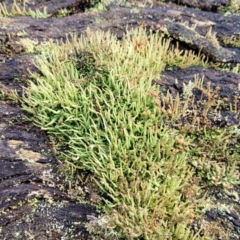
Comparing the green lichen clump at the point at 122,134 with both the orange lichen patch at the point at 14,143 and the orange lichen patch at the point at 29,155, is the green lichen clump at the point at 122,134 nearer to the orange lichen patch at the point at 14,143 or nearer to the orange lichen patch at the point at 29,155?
the orange lichen patch at the point at 29,155

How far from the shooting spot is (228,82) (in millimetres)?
7207

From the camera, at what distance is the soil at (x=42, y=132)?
5152 mm

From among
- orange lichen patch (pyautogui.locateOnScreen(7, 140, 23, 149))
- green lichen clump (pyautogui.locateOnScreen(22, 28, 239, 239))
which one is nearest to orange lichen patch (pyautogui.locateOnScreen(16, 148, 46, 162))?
orange lichen patch (pyautogui.locateOnScreen(7, 140, 23, 149))

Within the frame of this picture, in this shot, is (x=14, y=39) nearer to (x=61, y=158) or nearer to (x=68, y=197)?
Answer: (x=61, y=158)

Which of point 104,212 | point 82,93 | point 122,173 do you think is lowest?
point 104,212

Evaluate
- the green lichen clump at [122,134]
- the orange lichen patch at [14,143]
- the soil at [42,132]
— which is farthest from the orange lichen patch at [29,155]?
the green lichen clump at [122,134]

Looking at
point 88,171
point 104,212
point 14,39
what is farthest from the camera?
point 14,39

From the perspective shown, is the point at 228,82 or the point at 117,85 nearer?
the point at 117,85

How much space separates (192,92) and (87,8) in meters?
5.11

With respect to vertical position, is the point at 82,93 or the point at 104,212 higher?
the point at 82,93

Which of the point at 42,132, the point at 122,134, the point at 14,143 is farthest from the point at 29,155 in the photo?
the point at 122,134

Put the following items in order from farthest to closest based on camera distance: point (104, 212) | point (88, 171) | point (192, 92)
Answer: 1. point (192, 92)
2. point (88, 171)
3. point (104, 212)

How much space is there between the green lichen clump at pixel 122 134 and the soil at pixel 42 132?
26 cm

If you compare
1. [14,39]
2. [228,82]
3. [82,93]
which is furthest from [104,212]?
[14,39]
